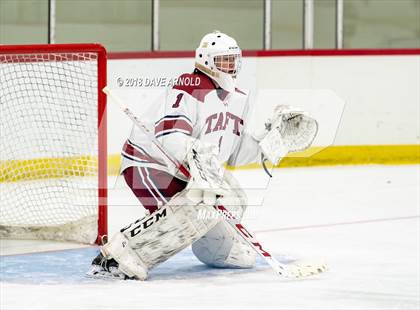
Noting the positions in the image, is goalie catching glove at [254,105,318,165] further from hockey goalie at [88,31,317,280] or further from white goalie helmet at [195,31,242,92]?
white goalie helmet at [195,31,242,92]

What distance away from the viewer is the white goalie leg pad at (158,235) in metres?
3.59

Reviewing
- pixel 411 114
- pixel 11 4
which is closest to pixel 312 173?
pixel 411 114

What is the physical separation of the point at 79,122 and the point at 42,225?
23.5 inches

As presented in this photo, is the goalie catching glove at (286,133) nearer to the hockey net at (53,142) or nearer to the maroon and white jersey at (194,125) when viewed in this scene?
the maroon and white jersey at (194,125)

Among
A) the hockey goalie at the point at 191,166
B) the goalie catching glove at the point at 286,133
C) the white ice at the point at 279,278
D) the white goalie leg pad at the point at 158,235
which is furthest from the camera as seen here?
the goalie catching glove at the point at 286,133

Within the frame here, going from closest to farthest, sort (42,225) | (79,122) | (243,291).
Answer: (243,291) < (42,225) < (79,122)

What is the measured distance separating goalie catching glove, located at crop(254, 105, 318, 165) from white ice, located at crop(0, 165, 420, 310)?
1.29 feet

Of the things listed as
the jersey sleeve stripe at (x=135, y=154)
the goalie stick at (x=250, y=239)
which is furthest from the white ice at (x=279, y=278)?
the jersey sleeve stripe at (x=135, y=154)

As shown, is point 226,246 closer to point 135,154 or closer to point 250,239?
point 250,239

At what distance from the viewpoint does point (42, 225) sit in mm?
4504

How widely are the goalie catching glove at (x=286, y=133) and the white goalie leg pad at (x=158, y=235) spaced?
33 centimetres

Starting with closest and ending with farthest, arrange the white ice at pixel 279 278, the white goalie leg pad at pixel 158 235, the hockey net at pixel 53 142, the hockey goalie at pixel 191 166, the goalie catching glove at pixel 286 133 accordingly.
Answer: the white ice at pixel 279 278
the hockey goalie at pixel 191 166
the white goalie leg pad at pixel 158 235
the goalie catching glove at pixel 286 133
the hockey net at pixel 53 142

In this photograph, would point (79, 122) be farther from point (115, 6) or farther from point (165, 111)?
point (115, 6)

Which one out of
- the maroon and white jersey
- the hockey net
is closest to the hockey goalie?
the maroon and white jersey
